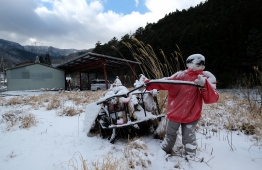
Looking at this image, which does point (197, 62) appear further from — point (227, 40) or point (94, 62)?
point (227, 40)

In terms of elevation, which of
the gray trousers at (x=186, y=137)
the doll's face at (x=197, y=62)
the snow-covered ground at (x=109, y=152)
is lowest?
the snow-covered ground at (x=109, y=152)

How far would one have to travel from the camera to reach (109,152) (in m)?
2.09

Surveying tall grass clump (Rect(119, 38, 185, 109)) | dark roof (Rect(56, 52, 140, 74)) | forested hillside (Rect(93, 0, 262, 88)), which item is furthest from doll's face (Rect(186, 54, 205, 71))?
forested hillside (Rect(93, 0, 262, 88))

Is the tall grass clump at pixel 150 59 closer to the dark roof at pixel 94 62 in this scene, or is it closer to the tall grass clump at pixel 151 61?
the tall grass clump at pixel 151 61

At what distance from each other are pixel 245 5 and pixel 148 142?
73.8ft

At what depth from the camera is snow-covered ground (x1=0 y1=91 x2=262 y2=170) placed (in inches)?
73.7

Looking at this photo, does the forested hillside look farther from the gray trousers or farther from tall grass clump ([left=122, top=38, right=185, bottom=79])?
the gray trousers

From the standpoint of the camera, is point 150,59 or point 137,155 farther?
point 150,59

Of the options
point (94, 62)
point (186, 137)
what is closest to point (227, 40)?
point (94, 62)

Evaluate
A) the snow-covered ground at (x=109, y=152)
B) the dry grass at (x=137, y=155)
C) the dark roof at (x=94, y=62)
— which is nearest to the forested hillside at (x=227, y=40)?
the dark roof at (x=94, y=62)

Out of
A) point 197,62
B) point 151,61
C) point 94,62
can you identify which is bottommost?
point 197,62

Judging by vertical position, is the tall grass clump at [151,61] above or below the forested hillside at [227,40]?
below

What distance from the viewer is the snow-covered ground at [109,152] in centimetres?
187

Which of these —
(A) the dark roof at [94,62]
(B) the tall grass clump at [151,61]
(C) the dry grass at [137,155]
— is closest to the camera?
(C) the dry grass at [137,155]
